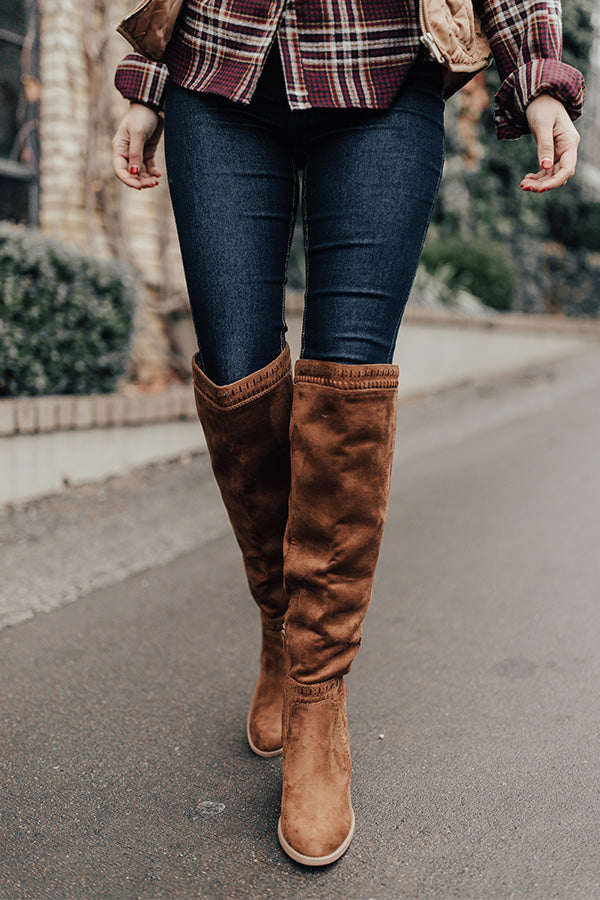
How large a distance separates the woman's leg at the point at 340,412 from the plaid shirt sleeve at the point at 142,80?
1.06 ft

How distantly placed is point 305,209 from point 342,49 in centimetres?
24

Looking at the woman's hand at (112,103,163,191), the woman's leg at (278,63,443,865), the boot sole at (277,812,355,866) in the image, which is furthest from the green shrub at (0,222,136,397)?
the boot sole at (277,812,355,866)

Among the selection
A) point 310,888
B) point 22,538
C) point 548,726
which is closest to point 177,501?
point 22,538

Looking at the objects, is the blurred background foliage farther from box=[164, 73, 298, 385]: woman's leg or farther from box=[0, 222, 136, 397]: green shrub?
box=[164, 73, 298, 385]: woman's leg

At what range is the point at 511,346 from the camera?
7488 mm

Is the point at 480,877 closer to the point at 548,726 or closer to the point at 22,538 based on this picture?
the point at 548,726

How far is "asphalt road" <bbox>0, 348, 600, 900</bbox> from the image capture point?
1.17 meters

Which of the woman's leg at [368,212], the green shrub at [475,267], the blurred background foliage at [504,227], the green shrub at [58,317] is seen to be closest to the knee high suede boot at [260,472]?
the woman's leg at [368,212]

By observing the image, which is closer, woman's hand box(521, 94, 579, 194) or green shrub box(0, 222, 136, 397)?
woman's hand box(521, 94, 579, 194)

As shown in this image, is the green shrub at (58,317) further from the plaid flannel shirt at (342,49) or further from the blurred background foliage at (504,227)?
the blurred background foliage at (504,227)

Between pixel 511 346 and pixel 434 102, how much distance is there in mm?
6502

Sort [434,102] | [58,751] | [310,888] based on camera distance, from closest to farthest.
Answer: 1. [310,888]
2. [434,102]
3. [58,751]

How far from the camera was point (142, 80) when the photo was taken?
137cm

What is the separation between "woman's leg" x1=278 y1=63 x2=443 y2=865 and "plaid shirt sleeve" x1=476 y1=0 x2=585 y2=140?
4.9 inches
